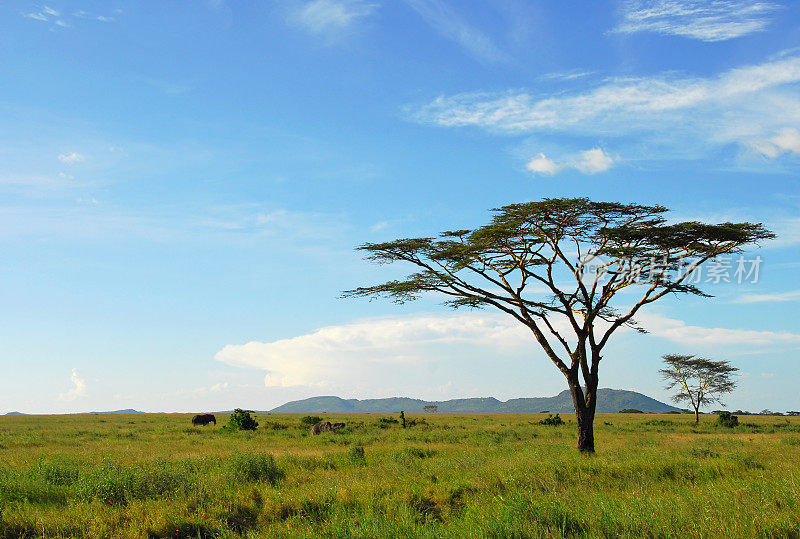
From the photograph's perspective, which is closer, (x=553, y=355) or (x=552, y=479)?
(x=552, y=479)

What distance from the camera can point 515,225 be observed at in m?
23.6

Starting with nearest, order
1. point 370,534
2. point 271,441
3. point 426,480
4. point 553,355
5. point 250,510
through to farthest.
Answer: point 370,534 < point 250,510 < point 426,480 < point 553,355 < point 271,441

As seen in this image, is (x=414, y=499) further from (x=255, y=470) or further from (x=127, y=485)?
(x=127, y=485)

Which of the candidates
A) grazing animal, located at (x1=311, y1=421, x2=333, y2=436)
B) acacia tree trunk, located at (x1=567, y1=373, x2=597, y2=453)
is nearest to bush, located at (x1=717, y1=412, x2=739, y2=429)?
acacia tree trunk, located at (x1=567, y1=373, x2=597, y2=453)

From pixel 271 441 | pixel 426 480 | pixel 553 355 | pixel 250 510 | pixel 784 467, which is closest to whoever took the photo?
pixel 250 510

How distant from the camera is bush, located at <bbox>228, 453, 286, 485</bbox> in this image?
14016mm

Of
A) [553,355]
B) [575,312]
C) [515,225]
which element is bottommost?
[553,355]

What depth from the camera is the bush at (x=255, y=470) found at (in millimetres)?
14016

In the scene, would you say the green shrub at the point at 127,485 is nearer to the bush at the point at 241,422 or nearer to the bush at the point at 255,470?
the bush at the point at 255,470

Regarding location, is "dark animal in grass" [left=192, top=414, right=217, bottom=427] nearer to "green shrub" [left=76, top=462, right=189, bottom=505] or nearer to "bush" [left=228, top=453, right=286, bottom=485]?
"bush" [left=228, top=453, right=286, bottom=485]

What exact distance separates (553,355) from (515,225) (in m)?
5.40

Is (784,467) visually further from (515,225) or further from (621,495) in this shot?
(515,225)

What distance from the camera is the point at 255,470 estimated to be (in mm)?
14703

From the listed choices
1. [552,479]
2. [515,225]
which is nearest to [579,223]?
[515,225]
